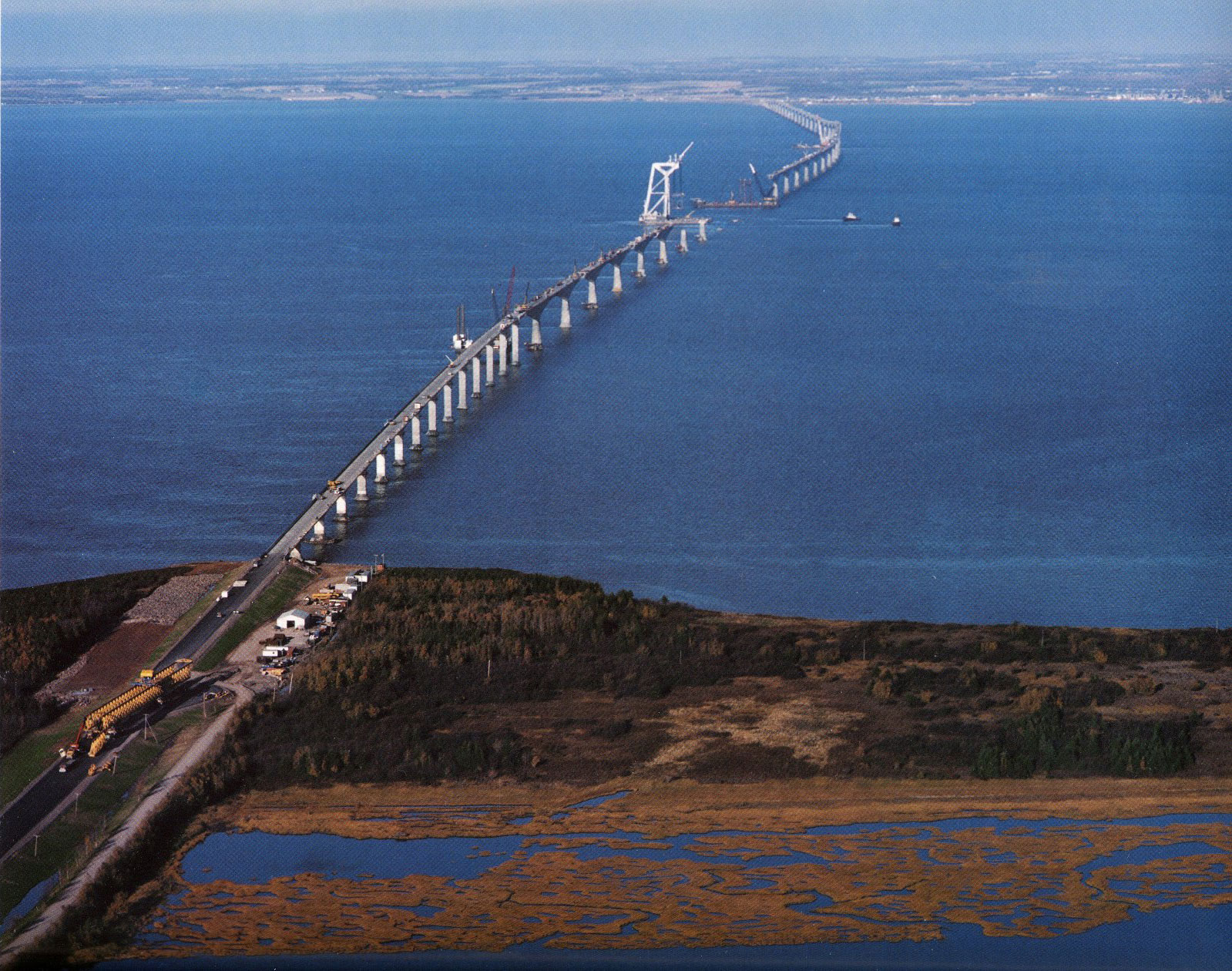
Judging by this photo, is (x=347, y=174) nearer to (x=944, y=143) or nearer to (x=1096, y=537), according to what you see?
(x=944, y=143)

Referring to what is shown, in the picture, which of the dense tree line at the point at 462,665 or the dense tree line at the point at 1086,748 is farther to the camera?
the dense tree line at the point at 462,665

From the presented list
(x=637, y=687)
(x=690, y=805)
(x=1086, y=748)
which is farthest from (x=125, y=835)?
(x=1086, y=748)

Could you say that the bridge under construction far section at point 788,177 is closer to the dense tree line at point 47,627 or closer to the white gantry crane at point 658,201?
the white gantry crane at point 658,201

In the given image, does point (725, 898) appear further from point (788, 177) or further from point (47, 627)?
point (788, 177)

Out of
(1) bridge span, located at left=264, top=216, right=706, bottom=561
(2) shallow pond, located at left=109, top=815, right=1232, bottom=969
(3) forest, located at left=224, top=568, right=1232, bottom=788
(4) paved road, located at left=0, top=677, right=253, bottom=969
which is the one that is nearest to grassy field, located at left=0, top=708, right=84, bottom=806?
(4) paved road, located at left=0, top=677, right=253, bottom=969

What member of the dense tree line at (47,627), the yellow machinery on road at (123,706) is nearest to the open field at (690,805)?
the yellow machinery on road at (123,706)

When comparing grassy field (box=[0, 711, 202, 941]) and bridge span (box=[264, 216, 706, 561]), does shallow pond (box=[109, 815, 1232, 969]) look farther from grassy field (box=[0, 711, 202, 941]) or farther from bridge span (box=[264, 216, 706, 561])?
bridge span (box=[264, 216, 706, 561])
